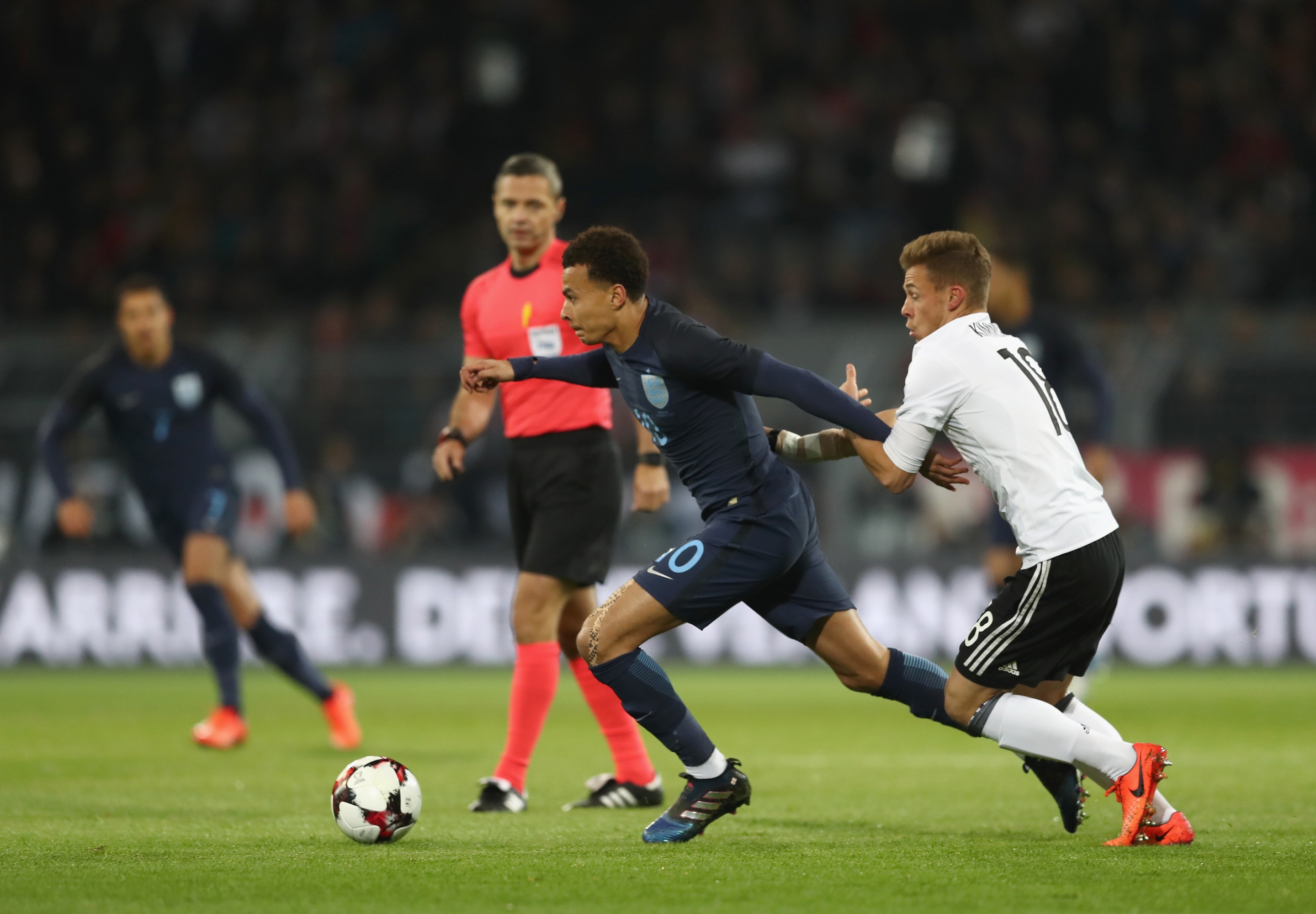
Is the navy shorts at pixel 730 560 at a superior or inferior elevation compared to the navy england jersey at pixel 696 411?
inferior

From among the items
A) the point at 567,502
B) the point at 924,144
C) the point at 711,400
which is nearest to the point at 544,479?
the point at 567,502

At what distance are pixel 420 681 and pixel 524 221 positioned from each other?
711cm

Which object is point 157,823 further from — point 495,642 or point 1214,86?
point 1214,86

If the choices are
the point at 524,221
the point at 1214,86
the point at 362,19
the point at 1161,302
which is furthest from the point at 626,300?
the point at 362,19

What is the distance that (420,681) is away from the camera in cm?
1280

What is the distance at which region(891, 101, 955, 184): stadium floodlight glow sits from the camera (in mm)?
17594

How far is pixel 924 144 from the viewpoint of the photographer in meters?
17.8

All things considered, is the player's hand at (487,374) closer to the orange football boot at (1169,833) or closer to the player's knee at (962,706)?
the player's knee at (962,706)

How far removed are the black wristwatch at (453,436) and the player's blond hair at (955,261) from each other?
2.13 metres

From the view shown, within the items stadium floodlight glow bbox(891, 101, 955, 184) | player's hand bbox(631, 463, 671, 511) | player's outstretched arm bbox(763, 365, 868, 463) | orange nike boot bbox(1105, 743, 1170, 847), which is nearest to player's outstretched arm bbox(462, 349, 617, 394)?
player's hand bbox(631, 463, 671, 511)

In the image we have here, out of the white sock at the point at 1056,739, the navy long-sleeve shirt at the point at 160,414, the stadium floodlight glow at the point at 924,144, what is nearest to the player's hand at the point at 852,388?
the white sock at the point at 1056,739

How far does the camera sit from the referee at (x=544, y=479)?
6.23 m

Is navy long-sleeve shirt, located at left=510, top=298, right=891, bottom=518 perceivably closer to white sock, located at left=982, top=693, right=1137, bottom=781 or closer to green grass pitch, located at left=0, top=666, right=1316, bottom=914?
white sock, located at left=982, top=693, right=1137, bottom=781

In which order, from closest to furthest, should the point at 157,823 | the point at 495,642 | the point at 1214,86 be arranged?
1. the point at 157,823
2. the point at 495,642
3. the point at 1214,86
